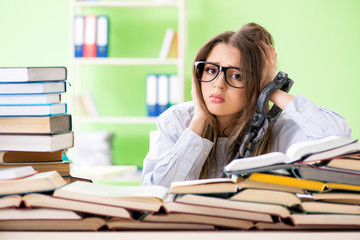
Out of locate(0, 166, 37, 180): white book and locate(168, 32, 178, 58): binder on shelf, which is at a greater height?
locate(168, 32, 178, 58): binder on shelf

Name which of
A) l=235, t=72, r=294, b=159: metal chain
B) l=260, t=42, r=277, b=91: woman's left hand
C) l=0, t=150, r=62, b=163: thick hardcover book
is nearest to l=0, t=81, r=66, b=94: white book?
l=0, t=150, r=62, b=163: thick hardcover book

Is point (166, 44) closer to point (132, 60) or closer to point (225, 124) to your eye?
point (132, 60)

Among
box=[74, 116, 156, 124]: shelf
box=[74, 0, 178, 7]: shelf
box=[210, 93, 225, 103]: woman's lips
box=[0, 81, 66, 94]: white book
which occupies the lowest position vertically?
box=[74, 116, 156, 124]: shelf

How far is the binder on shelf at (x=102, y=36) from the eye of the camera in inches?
146

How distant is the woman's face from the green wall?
97.0 inches

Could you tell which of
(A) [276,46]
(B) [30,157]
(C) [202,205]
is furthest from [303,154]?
(A) [276,46]

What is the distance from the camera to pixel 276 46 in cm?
408

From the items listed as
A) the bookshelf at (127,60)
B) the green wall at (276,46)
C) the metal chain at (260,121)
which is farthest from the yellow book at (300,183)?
the green wall at (276,46)

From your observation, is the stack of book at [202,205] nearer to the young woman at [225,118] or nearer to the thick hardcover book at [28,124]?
the thick hardcover book at [28,124]

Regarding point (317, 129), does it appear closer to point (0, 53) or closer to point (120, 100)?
point (120, 100)

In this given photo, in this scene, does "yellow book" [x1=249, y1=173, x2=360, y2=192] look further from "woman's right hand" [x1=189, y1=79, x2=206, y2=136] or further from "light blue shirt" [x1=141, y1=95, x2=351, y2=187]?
"woman's right hand" [x1=189, y1=79, x2=206, y2=136]

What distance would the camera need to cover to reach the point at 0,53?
4168 mm

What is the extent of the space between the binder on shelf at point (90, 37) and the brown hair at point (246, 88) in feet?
7.43

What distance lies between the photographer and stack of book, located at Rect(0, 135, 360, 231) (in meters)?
0.79
